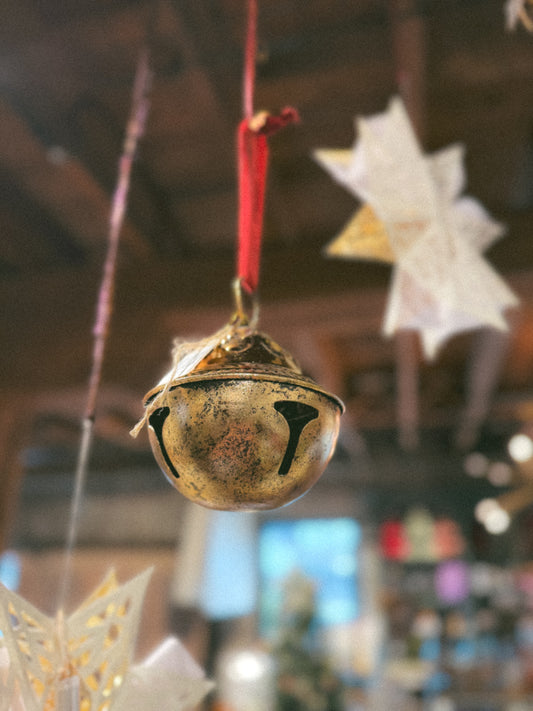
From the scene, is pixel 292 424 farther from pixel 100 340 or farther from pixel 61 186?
pixel 61 186

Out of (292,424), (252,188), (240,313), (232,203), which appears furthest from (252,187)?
(232,203)

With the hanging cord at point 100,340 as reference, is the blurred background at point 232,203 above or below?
above

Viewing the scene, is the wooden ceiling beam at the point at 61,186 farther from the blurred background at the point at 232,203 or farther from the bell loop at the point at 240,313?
the bell loop at the point at 240,313

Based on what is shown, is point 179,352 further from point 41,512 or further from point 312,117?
point 41,512

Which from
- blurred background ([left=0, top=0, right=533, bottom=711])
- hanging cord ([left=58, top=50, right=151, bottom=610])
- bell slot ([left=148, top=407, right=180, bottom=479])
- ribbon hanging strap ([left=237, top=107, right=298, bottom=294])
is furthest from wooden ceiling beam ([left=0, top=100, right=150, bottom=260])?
bell slot ([left=148, top=407, right=180, bottom=479])

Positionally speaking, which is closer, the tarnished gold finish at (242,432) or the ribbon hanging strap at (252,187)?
the tarnished gold finish at (242,432)

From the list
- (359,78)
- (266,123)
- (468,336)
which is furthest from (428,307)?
(468,336)

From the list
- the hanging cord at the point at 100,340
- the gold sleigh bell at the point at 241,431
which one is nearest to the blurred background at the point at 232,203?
the hanging cord at the point at 100,340
